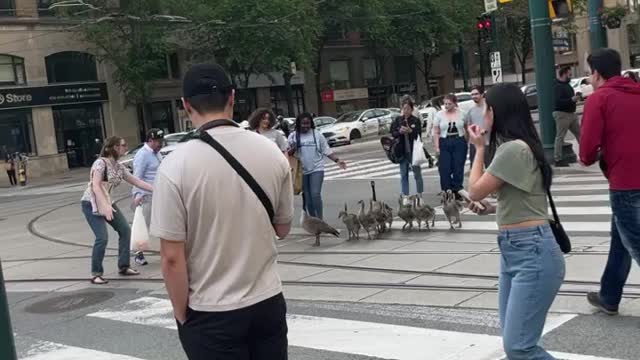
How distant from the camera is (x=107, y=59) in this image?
38812 millimetres

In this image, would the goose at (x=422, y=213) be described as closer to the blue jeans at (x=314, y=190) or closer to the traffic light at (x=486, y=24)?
the blue jeans at (x=314, y=190)

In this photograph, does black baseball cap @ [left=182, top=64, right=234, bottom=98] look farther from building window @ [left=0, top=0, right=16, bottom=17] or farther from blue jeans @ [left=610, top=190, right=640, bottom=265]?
building window @ [left=0, top=0, right=16, bottom=17]

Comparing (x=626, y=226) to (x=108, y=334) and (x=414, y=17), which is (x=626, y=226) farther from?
(x=414, y=17)

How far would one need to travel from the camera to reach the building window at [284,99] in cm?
5047

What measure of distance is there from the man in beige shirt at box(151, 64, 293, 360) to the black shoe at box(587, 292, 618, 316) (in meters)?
3.44

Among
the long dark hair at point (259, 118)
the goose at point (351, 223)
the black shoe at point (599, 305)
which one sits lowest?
the black shoe at point (599, 305)

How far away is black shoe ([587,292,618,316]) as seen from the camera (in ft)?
18.7

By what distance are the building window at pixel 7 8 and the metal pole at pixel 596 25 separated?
1240 inches

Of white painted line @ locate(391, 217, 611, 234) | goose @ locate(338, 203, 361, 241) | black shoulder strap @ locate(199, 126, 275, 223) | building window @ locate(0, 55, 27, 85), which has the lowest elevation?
white painted line @ locate(391, 217, 611, 234)

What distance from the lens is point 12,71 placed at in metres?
38.0

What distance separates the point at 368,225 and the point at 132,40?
A: 30.8 meters

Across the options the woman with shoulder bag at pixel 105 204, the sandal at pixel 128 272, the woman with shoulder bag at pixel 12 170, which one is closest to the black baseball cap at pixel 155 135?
the woman with shoulder bag at pixel 105 204

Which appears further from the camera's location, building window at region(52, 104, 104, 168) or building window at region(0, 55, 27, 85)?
building window at region(52, 104, 104, 168)

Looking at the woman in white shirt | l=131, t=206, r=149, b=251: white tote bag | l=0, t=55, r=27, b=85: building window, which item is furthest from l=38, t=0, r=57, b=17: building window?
l=131, t=206, r=149, b=251: white tote bag
